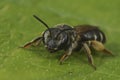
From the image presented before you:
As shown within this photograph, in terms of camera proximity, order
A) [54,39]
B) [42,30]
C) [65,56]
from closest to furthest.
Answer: [54,39] → [65,56] → [42,30]

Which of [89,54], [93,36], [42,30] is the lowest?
[89,54]

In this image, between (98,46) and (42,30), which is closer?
(98,46)

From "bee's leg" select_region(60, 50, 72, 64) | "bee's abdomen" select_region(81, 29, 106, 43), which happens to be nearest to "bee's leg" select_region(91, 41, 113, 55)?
"bee's abdomen" select_region(81, 29, 106, 43)

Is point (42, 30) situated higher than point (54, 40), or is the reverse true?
point (42, 30)

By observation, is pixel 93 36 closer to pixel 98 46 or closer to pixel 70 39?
pixel 98 46

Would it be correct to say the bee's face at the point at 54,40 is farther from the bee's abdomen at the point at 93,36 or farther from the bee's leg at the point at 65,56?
the bee's abdomen at the point at 93,36

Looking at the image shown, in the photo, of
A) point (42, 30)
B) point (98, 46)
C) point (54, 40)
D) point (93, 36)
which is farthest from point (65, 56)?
point (42, 30)

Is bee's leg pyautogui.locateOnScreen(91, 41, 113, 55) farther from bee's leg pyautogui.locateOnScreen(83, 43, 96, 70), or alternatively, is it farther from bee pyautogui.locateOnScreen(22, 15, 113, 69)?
bee's leg pyautogui.locateOnScreen(83, 43, 96, 70)

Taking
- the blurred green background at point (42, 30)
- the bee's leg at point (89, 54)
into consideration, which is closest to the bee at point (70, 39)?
the bee's leg at point (89, 54)
